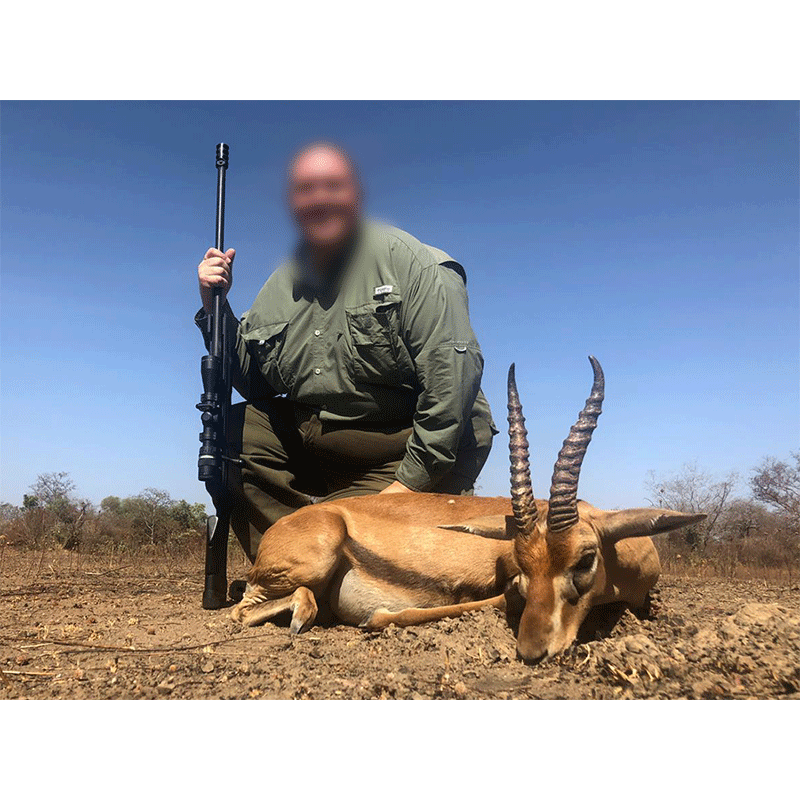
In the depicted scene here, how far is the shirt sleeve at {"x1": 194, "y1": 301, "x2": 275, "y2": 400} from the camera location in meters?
6.18

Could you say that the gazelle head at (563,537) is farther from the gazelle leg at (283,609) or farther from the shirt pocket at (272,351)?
the shirt pocket at (272,351)

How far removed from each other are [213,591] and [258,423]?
5.14ft

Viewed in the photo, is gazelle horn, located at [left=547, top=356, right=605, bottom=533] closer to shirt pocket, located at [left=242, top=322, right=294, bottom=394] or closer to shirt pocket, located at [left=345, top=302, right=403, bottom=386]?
shirt pocket, located at [left=345, top=302, right=403, bottom=386]

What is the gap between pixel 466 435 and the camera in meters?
5.98

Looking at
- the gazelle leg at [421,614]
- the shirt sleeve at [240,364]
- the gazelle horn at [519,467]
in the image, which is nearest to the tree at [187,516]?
the shirt sleeve at [240,364]

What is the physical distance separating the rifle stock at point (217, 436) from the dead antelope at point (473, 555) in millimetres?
788

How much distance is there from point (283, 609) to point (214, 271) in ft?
9.26

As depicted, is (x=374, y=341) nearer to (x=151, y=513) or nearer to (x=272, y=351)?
(x=272, y=351)

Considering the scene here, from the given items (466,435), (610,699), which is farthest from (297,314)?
(610,699)

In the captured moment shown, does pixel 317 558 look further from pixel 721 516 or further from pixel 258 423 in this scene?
pixel 721 516

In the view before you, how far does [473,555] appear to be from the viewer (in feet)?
14.8

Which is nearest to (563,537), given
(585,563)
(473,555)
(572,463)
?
(585,563)

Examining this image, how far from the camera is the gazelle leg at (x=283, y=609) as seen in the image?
14.6 feet

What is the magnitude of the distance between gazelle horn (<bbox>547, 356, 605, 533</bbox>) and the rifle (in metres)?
2.83
